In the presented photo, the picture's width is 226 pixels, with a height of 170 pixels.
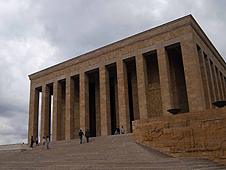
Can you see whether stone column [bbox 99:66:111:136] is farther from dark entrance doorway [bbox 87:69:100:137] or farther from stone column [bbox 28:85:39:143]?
stone column [bbox 28:85:39:143]

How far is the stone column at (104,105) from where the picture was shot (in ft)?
75.7

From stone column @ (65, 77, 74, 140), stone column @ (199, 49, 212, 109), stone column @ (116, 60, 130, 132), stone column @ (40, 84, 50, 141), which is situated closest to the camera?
stone column @ (199, 49, 212, 109)

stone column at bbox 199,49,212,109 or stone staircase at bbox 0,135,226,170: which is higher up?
stone column at bbox 199,49,212,109

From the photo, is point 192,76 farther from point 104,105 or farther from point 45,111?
point 45,111

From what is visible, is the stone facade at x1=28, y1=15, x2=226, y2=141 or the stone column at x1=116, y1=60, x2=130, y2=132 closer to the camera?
the stone facade at x1=28, y1=15, x2=226, y2=141

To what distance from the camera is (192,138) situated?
510 inches

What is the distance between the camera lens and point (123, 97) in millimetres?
22578

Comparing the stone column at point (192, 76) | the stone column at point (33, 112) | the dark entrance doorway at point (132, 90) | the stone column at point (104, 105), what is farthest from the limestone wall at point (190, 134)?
the stone column at point (33, 112)

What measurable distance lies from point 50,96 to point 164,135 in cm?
1915

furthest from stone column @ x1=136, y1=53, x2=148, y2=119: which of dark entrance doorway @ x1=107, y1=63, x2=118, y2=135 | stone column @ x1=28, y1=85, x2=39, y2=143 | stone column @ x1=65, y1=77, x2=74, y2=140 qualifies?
stone column @ x1=28, y1=85, x2=39, y2=143

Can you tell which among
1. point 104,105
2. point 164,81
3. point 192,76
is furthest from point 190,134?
point 104,105

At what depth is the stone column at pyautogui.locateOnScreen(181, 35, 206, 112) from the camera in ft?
62.3

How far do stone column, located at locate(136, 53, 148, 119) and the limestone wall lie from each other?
275 inches

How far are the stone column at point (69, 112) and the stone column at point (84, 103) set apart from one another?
135 centimetres
